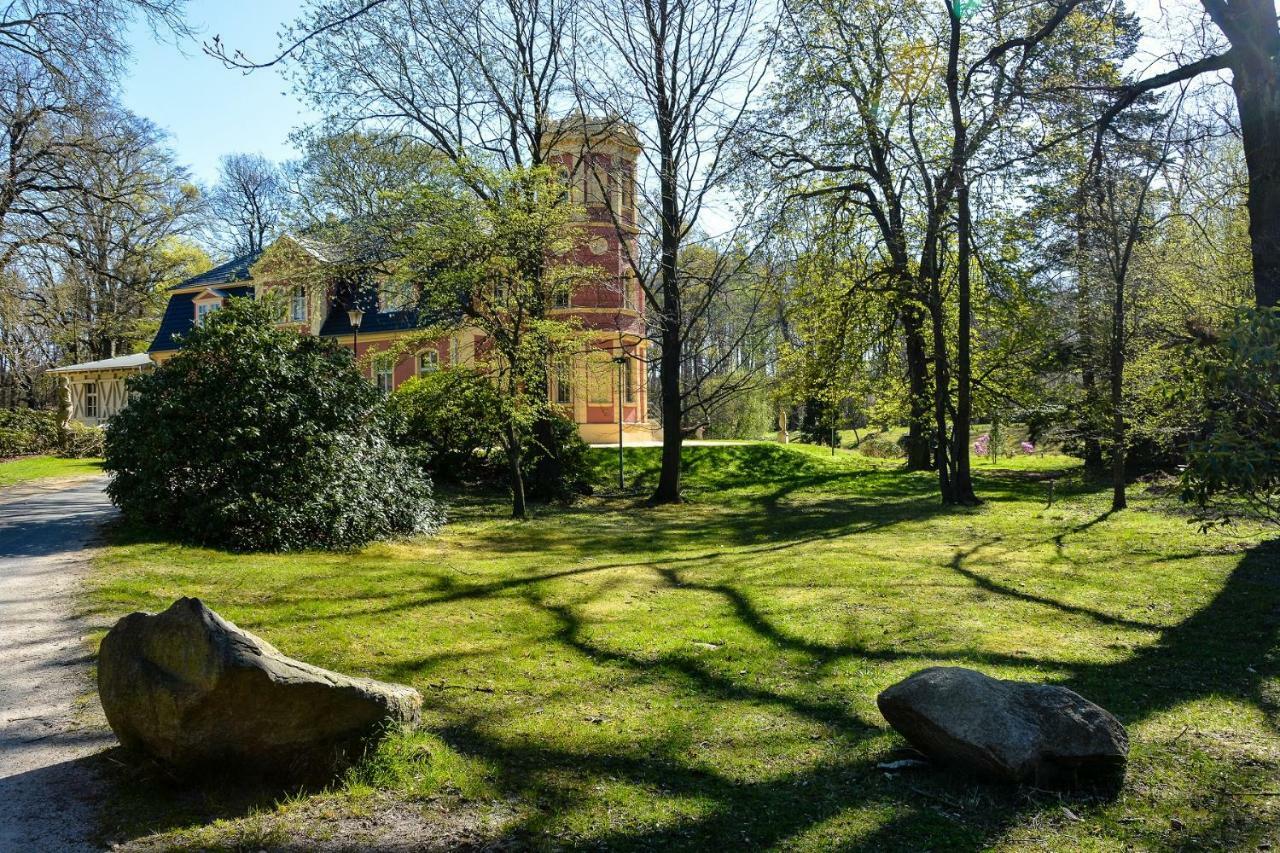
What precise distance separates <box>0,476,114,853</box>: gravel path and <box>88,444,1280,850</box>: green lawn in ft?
0.76

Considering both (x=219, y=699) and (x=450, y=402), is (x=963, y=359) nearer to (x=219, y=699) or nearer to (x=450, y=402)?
(x=450, y=402)

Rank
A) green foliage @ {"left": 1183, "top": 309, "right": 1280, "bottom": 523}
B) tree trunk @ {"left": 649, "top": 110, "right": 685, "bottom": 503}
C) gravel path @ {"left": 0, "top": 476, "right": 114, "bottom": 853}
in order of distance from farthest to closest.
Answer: tree trunk @ {"left": 649, "top": 110, "right": 685, "bottom": 503} < green foliage @ {"left": 1183, "top": 309, "right": 1280, "bottom": 523} < gravel path @ {"left": 0, "top": 476, "right": 114, "bottom": 853}

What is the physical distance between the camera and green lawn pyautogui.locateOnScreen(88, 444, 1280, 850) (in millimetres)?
3725

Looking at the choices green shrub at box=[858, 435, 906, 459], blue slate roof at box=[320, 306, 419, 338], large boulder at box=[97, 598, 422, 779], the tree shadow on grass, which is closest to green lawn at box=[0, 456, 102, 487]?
blue slate roof at box=[320, 306, 419, 338]

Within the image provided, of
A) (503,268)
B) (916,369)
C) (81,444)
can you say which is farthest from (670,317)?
(81,444)

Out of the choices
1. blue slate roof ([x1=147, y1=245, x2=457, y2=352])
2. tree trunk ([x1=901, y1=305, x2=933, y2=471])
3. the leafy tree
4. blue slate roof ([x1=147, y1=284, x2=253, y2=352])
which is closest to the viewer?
the leafy tree

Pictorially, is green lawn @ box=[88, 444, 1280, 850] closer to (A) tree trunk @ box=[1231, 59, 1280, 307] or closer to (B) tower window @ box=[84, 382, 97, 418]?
(A) tree trunk @ box=[1231, 59, 1280, 307]

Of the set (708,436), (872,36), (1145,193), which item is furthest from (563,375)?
(708,436)

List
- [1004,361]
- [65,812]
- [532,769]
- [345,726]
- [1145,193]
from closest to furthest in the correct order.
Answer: [65,812]
[345,726]
[532,769]
[1145,193]
[1004,361]

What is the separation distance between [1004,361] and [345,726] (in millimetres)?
17065

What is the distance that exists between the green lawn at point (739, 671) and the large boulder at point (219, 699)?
0.19 metres

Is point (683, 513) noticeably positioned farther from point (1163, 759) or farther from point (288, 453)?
point (1163, 759)

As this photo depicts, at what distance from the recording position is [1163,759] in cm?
441

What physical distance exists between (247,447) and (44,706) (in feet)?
19.3
